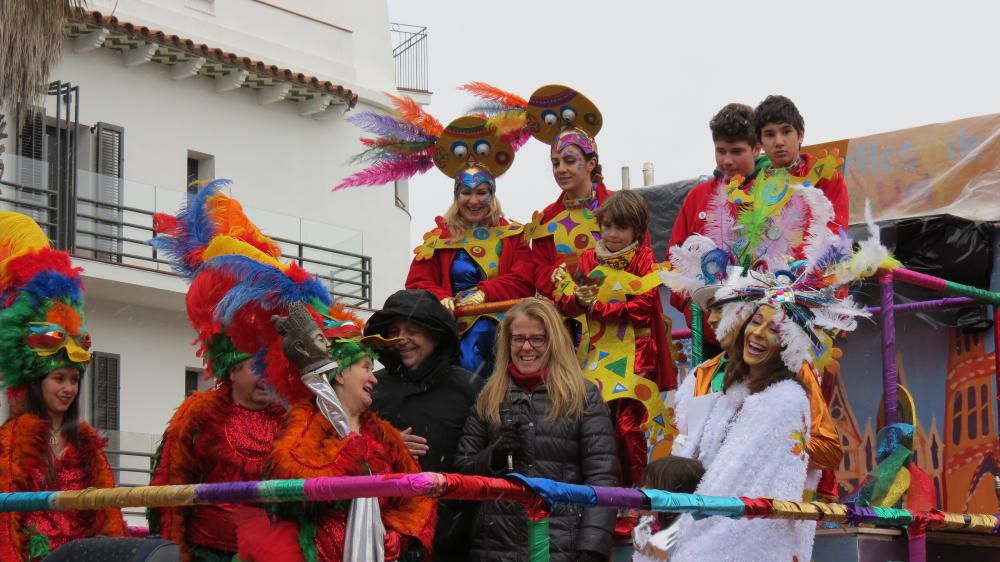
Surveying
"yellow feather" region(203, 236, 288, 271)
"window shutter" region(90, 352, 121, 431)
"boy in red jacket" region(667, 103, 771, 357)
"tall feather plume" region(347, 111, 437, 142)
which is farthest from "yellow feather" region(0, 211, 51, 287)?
"window shutter" region(90, 352, 121, 431)

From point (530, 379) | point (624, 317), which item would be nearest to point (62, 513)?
point (530, 379)

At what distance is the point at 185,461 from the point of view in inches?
270

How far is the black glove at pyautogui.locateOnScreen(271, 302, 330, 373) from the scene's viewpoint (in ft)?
19.7

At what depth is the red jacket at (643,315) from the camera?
297 inches

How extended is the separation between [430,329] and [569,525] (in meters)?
1.16

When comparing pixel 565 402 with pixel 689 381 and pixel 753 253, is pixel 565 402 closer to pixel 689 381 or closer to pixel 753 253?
pixel 689 381

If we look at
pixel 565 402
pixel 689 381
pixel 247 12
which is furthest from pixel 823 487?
pixel 247 12

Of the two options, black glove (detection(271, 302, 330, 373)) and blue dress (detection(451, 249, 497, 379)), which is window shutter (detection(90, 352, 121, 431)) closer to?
blue dress (detection(451, 249, 497, 379))

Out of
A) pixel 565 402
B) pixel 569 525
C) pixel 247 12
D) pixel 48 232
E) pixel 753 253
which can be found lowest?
pixel 569 525

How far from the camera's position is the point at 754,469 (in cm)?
611

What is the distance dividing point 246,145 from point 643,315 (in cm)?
1897

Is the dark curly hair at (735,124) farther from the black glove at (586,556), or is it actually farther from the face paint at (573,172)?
the black glove at (586,556)

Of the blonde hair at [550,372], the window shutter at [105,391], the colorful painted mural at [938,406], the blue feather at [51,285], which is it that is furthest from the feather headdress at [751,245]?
the window shutter at [105,391]

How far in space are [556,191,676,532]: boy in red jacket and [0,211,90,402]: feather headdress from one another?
7.73 feet
